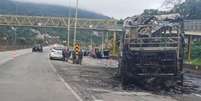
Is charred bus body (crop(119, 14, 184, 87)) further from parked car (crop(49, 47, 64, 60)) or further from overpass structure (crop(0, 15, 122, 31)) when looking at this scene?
overpass structure (crop(0, 15, 122, 31))

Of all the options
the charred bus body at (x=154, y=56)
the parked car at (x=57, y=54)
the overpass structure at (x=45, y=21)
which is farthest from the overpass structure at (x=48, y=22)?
the charred bus body at (x=154, y=56)

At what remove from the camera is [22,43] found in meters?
153

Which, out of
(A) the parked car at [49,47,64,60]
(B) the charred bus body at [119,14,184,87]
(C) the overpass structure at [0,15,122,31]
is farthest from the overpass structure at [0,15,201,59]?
(B) the charred bus body at [119,14,184,87]

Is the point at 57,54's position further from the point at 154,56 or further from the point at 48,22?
the point at 48,22

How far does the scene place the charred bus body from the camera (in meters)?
22.2

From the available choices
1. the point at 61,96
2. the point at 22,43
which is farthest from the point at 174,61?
the point at 22,43

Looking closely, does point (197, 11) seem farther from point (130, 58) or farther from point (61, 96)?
point (61, 96)

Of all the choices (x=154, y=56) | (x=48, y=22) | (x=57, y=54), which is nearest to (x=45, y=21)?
(x=48, y=22)

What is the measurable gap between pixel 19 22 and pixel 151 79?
103m

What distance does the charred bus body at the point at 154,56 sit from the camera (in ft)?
72.8

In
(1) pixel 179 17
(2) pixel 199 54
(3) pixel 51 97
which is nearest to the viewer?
(3) pixel 51 97

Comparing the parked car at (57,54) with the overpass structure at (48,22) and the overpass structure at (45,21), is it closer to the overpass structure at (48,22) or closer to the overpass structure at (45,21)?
the overpass structure at (48,22)

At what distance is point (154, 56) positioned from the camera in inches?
878

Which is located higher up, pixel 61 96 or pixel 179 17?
pixel 179 17
